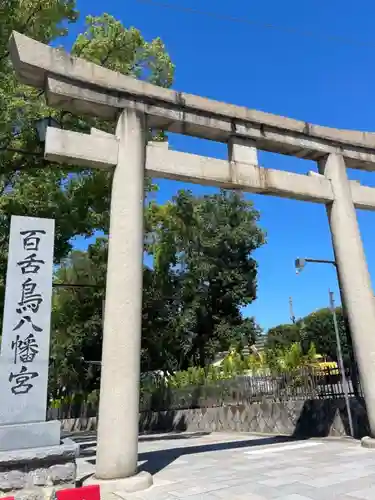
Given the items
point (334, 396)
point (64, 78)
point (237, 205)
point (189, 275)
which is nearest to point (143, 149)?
point (64, 78)

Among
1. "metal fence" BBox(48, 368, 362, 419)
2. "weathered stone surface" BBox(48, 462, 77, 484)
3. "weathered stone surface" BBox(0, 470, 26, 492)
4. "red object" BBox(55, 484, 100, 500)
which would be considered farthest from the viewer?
"metal fence" BBox(48, 368, 362, 419)

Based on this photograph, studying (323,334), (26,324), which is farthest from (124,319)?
(323,334)

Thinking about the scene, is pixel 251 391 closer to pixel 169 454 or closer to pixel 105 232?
pixel 169 454

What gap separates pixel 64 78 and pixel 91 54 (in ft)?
17.4

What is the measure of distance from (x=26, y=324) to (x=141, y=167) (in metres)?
3.44

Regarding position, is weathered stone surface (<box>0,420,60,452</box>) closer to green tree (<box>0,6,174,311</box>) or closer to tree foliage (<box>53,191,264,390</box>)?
green tree (<box>0,6,174,311</box>)

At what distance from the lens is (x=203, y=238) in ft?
90.7

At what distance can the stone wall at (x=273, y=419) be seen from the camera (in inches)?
397

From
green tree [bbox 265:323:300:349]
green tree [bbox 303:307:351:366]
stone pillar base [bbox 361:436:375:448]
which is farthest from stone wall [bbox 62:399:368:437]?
green tree [bbox 265:323:300:349]

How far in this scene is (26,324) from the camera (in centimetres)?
583

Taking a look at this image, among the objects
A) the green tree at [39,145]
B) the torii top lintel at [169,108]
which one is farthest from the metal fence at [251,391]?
the green tree at [39,145]

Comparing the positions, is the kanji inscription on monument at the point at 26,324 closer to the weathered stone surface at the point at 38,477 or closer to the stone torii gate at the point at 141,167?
the weathered stone surface at the point at 38,477

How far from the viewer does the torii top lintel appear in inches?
285

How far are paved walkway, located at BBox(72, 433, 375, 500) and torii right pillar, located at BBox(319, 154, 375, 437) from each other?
62.0 inches
